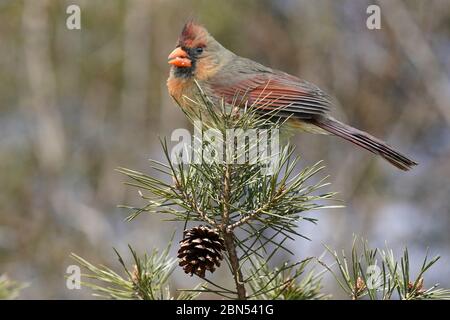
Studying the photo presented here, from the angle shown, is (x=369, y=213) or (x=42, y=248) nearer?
(x=42, y=248)

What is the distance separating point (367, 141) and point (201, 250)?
1.31 meters

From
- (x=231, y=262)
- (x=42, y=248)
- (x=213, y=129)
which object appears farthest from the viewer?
(x=42, y=248)

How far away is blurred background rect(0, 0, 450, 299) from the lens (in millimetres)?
5918

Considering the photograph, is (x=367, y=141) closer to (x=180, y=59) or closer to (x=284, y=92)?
(x=284, y=92)

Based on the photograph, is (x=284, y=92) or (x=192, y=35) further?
(x=192, y=35)

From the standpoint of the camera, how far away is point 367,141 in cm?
285

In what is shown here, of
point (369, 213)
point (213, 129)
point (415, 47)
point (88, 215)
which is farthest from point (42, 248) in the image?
point (213, 129)

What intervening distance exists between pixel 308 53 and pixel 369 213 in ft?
5.17

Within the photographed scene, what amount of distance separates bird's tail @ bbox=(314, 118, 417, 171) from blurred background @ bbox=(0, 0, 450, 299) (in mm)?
2661

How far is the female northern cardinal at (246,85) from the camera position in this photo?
2.85 metres

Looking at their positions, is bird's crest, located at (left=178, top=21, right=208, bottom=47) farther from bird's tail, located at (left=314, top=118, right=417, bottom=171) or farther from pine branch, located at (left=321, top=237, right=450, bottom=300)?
pine branch, located at (left=321, top=237, right=450, bottom=300)

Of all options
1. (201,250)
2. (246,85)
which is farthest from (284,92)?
(201,250)

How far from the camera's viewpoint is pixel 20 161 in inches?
246
